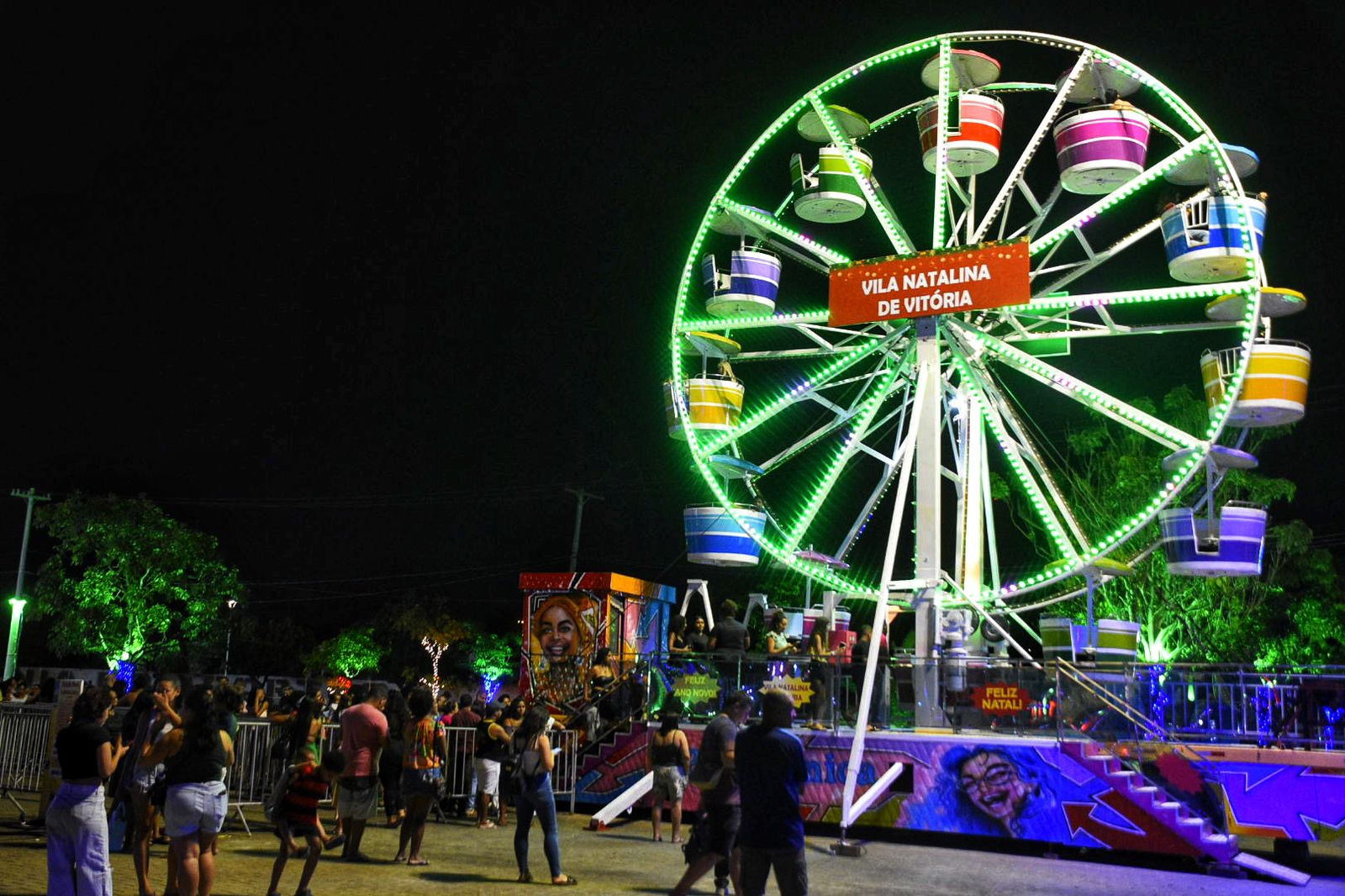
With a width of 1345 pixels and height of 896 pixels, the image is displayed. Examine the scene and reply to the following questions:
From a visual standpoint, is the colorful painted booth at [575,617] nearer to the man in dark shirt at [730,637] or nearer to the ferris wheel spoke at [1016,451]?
the man in dark shirt at [730,637]

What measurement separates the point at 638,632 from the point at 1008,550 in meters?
18.4

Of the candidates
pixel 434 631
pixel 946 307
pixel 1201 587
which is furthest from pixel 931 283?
pixel 434 631

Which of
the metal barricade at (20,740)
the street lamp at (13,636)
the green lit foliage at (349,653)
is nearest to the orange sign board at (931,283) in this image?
the metal barricade at (20,740)

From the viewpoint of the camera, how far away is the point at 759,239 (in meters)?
21.9

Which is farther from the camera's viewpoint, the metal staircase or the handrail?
the handrail

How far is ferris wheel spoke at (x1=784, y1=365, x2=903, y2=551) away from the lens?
2006 cm

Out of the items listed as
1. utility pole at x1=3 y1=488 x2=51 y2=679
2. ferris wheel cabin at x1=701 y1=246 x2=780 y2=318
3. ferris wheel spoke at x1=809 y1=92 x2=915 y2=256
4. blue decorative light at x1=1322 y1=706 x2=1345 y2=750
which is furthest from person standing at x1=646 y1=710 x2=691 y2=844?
utility pole at x1=3 y1=488 x2=51 y2=679

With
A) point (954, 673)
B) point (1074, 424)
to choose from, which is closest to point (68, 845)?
point (954, 673)

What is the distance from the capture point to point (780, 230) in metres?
21.3

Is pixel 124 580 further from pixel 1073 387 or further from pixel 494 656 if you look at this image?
pixel 1073 387

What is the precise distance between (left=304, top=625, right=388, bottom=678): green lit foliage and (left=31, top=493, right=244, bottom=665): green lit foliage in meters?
11.9

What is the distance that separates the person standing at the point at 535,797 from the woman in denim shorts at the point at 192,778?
129 inches

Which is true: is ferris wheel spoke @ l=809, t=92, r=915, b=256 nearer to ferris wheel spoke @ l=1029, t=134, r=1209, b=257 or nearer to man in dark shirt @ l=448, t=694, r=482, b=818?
ferris wheel spoke @ l=1029, t=134, r=1209, b=257

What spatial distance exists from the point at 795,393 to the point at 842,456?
1.37 meters
